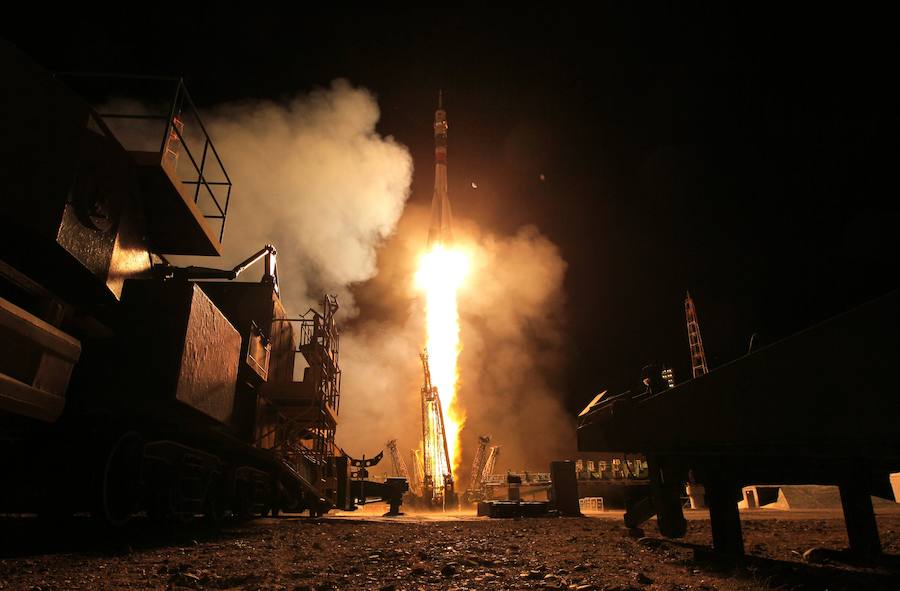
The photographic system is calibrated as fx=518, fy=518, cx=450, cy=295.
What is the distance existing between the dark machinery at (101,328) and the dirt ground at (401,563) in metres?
0.83

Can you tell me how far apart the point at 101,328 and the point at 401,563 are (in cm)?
→ 455

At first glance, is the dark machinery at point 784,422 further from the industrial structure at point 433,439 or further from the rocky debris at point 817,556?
the industrial structure at point 433,439

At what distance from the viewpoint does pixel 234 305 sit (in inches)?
471

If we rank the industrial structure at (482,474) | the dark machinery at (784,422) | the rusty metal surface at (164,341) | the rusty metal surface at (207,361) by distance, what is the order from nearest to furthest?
the dark machinery at (784,422) → the rusty metal surface at (164,341) → the rusty metal surface at (207,361) → the industrial structure at (482,474)

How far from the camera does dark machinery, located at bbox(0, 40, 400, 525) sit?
469 cm

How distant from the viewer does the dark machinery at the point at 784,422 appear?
2.39m

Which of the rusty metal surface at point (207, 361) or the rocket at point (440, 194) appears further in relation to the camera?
the rocket at point (440, 194)

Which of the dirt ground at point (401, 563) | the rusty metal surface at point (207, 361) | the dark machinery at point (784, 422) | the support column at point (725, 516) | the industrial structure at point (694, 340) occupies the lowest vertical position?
the dirt ground at point (401, 563)

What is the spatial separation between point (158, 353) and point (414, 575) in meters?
4.17

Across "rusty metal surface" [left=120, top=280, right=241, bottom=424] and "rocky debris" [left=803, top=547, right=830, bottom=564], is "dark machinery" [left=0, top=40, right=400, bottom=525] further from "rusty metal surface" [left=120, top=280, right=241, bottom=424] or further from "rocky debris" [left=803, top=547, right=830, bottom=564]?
"rocky debris" [left=803, top=547, right=830, bottom=564]

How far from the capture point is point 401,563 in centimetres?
571

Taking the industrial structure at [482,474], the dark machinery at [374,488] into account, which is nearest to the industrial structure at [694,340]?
the industrial structure at [482,474]

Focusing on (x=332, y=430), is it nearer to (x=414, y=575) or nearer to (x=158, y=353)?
(x=158, y=353)

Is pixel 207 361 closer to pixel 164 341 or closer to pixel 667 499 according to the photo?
pixel 164 341
